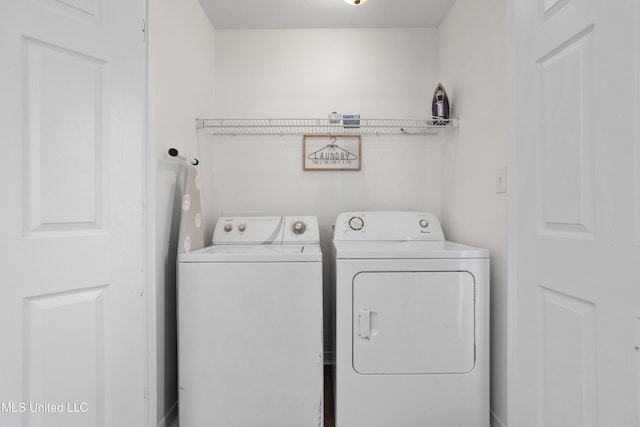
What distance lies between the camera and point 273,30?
216 cm

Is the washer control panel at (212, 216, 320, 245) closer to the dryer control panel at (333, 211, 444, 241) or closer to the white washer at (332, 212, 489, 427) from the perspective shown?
the dryer control panel at (333, 211, 444, 241)

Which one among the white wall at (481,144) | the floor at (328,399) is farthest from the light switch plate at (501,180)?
the floor at (328,399)

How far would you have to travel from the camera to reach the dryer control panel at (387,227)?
1.88 m

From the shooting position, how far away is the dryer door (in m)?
1.37

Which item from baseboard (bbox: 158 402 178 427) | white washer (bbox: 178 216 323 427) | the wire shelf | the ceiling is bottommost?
baseboard (bbox: 158 402 178 427)

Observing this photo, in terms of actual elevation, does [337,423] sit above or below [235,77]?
below

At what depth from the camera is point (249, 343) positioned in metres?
1.37

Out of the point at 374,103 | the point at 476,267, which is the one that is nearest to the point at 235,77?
the point at 374,103

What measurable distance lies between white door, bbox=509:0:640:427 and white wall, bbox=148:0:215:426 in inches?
57.5

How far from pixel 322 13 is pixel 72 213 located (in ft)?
6.31

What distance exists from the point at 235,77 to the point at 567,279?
7.44 feet

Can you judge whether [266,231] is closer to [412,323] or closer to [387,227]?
[387,227]

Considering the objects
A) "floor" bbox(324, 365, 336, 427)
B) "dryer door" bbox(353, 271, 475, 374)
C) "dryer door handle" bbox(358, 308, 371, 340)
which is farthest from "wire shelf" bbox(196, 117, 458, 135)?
"floor" bbox(324, 365, 336, 427)

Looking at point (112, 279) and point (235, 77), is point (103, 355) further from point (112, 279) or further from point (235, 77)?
point (235, 77)
